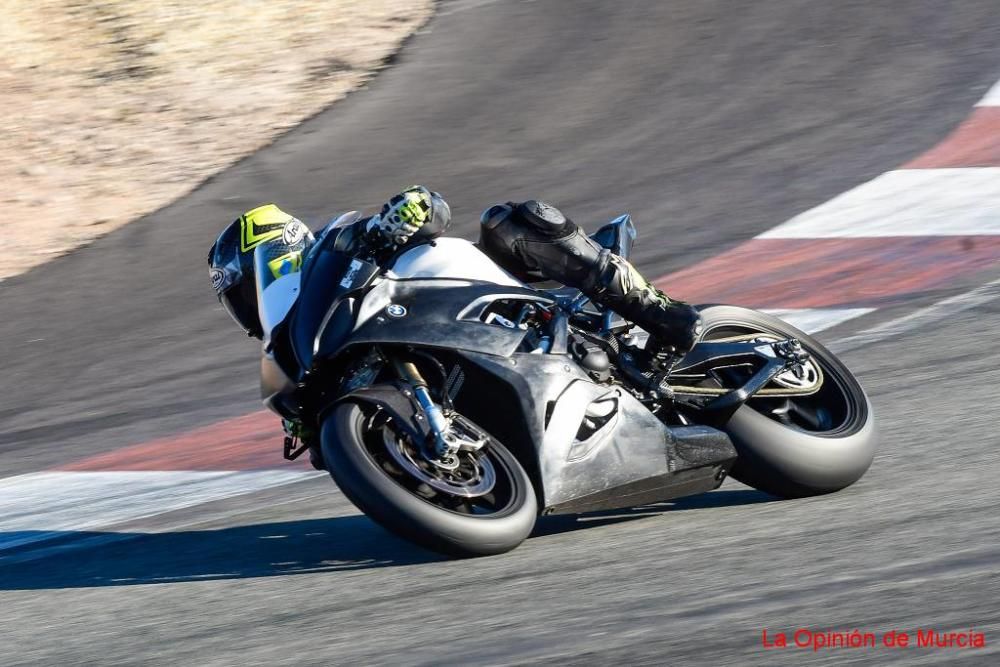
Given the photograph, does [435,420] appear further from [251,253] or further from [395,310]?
[251,253]

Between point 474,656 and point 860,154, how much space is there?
7531 millimetres

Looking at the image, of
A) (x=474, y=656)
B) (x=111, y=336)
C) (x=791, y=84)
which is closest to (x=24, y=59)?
(x=111, y=336)

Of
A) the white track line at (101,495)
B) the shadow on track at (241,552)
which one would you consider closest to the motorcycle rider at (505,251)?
the shadow on track at (241,552)

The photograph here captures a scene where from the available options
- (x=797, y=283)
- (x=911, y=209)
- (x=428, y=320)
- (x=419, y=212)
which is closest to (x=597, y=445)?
(x=428, y=320)

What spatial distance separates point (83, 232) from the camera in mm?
11070

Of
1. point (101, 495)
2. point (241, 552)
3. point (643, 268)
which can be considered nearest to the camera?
point (241, 552)

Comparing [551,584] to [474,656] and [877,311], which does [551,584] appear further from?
[877,311]

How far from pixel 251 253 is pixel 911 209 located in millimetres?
5638

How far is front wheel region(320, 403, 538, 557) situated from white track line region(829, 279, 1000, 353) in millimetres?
3160

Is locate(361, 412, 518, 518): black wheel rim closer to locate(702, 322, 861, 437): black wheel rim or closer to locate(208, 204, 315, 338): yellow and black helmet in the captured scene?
locate(208, 204, 315, 338): yellow and black helmet

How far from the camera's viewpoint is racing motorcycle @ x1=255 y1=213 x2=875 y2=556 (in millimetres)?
4707

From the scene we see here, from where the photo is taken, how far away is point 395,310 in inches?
193

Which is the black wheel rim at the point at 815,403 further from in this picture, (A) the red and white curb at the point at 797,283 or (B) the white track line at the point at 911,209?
(B) the white track line at the point at 911,209

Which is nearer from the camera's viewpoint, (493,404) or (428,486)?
(428,486)
